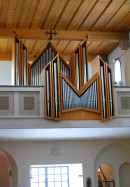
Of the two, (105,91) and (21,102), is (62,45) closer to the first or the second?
(105,91)

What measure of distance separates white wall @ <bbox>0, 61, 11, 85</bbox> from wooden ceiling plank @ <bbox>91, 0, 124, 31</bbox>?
3.62m

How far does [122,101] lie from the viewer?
11.0 meters

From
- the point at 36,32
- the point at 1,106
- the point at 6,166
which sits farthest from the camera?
the point at 6,166

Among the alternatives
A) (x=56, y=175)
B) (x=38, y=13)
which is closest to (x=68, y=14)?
(x=38, y=13)

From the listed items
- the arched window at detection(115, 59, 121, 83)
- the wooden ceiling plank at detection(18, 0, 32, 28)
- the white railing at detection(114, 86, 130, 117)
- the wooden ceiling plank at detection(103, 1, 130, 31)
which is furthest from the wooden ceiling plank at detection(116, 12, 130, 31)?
the wooden ceiling plank at detection(18, 0, 32, 28)

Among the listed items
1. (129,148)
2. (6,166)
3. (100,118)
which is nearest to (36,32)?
(100,118)

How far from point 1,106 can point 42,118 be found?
113cm

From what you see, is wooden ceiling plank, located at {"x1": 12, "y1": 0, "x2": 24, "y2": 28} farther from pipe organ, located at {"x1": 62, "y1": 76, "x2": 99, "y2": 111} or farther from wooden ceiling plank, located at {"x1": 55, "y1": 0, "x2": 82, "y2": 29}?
pipe organ, located at {"x1": 62, "y1": 76, "x2": 99, "y2": 111}

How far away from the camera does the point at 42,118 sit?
10352 millimetres

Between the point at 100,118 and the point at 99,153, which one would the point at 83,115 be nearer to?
the point at 100,118

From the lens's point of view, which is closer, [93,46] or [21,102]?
[21,102]

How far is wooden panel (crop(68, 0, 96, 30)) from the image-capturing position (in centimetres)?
1089

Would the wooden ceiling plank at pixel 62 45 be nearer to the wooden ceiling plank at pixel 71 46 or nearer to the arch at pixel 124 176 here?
the wooden ceiling plank at pixel 71 46

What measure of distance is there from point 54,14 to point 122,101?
128 inches
